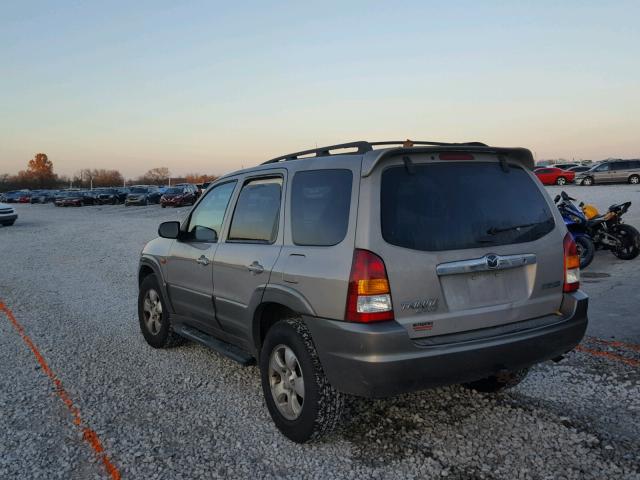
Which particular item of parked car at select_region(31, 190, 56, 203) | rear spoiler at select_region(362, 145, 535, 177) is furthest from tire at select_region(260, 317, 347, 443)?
parked car at select_region(31, 190, 56, 203)

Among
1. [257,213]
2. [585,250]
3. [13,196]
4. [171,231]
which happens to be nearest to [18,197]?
[13,196]

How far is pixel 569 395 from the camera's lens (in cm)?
403

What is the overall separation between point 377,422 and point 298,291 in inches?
44.8

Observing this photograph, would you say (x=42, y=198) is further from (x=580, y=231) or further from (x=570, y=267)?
(x=570, y=267)

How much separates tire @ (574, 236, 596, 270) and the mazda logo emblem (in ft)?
24.0

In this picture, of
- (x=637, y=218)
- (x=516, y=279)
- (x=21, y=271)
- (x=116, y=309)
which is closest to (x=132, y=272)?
(x=21, y=271)

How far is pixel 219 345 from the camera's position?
4.33 m

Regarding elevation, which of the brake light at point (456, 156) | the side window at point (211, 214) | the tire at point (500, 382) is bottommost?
the tire at point (500, 382)

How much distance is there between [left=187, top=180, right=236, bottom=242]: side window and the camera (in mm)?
4527

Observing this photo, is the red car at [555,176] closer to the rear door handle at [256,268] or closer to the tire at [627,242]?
the tire at [627,242]

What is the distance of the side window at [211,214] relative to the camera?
4.53 m

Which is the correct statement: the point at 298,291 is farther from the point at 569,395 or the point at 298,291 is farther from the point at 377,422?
the point at 569,395

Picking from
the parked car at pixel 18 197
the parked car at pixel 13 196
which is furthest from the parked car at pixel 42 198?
the parked car at pixel 13 196

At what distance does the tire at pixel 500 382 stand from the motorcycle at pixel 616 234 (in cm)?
722
